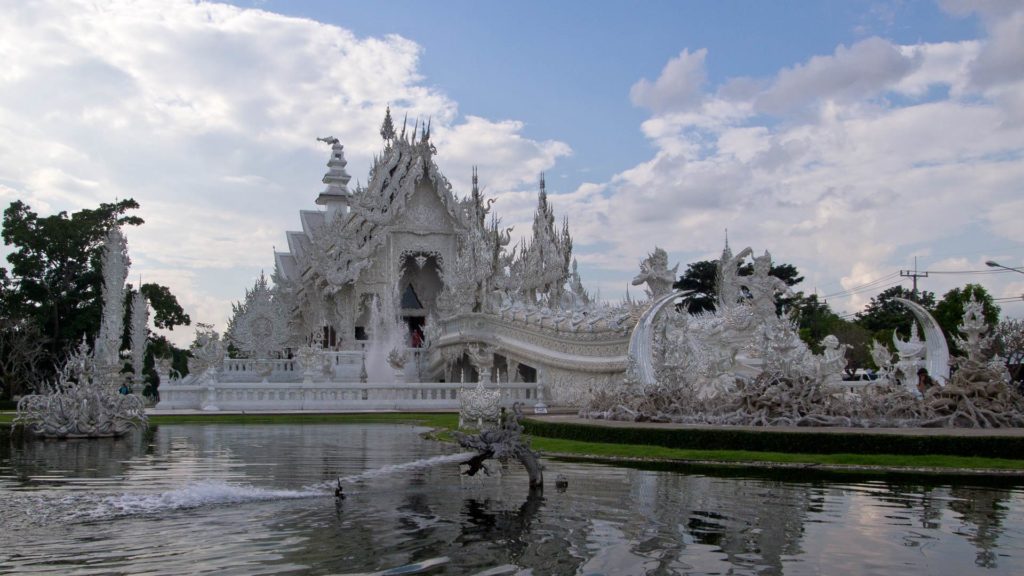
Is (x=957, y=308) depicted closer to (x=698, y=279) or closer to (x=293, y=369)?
(x=698, y=279)

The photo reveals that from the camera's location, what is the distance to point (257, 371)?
118 ft

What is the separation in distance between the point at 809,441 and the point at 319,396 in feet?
54.3

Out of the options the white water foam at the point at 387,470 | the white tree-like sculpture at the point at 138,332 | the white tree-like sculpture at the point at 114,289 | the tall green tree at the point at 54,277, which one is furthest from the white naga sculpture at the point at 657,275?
the tall green tree at the point at 54,277

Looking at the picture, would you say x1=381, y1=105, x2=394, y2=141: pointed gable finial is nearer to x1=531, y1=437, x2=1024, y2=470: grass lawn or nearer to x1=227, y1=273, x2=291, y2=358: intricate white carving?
Result: x1=227, y1=273, x2=291, y2=358: intricate white carving

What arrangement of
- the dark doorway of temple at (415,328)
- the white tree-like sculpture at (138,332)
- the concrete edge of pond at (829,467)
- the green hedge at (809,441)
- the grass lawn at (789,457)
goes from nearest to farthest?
the concrete edge of pond at (829,467)
the grass lawn at (789,457)
the green hedge at (809,441)
the white tree-like sculpture at (138,332)
the dark doorway of temple at (415,328)

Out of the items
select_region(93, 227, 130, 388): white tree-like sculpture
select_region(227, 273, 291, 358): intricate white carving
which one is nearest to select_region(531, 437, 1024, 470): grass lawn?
select_region(93, 227, 130, 388): white tree-like sculpture

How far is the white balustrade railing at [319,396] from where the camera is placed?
2673 cm

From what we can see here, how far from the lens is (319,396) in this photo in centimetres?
2736

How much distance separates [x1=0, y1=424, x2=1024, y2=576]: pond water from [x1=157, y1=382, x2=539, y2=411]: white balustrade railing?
1322 centimetres

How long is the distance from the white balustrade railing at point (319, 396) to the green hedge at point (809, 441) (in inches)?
440

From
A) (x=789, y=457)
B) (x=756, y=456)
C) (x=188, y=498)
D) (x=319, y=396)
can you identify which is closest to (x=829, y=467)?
(x=789, y=457)

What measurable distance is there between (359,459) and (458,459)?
160cm

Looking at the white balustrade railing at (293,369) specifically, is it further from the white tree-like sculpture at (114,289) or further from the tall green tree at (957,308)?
the tall green tree at (957,308)

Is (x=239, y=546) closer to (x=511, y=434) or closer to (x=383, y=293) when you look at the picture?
(x=511, y=434)
